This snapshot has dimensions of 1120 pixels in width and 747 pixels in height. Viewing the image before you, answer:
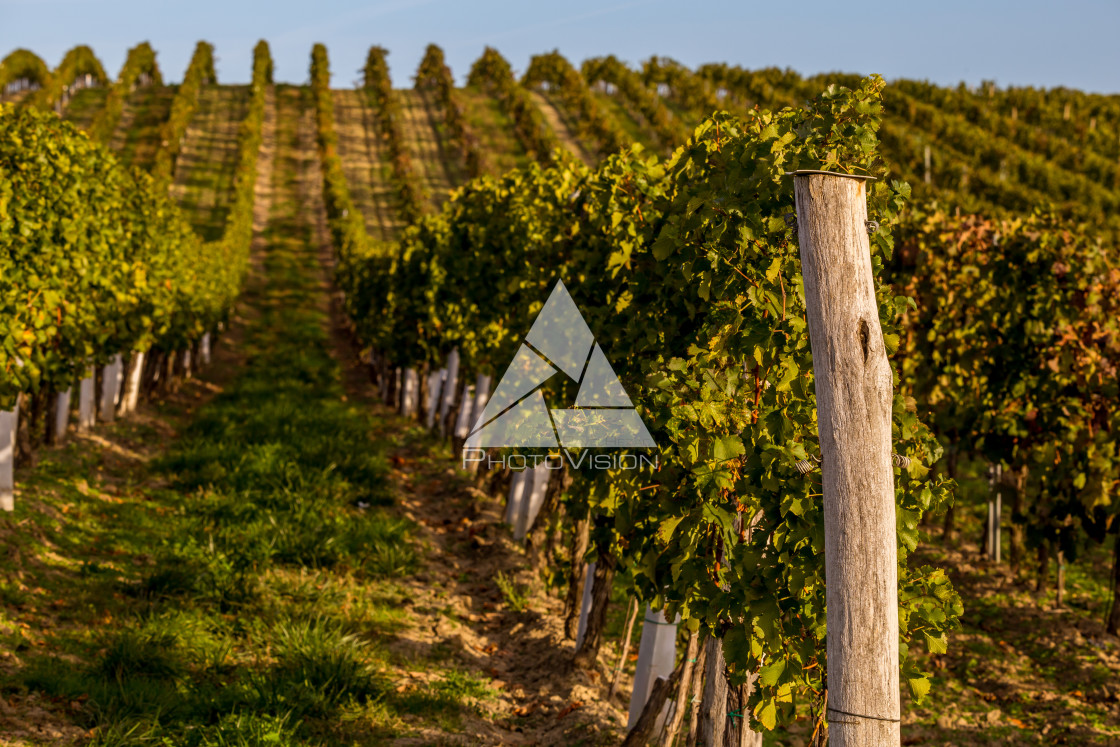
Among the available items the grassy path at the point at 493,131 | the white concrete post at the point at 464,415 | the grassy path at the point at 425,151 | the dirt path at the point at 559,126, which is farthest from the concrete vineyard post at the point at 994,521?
the grassy path at the point at 493,131

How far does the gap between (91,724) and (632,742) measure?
331cm

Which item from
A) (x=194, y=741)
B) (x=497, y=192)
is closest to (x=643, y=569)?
(x=194, y=741)

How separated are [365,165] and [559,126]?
15182mm

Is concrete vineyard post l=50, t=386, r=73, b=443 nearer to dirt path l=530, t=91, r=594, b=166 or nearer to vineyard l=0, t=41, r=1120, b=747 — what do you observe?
vineyard l=0, t=41, r=1120, b=747

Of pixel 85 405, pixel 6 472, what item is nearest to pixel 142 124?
pixel 85 405

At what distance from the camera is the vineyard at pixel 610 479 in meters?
3.65

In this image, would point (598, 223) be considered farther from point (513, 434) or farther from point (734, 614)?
point (734, 614)

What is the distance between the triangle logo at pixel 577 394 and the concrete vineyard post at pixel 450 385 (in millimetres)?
5192

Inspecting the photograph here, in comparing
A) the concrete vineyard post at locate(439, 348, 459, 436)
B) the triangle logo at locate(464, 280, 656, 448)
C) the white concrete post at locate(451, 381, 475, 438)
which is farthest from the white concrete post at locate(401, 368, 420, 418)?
the triangle logo at locate(464, 280, 656, 448)

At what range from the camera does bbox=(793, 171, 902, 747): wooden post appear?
8.95 feet

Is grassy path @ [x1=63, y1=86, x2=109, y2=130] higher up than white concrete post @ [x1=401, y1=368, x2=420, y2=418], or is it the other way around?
grassy path @ [x1=63, y1=86, x2=109, y2=130]

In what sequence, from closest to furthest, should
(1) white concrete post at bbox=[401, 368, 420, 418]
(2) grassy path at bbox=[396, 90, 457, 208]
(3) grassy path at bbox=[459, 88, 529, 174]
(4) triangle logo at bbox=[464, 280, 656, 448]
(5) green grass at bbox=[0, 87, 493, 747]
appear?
(5) green grass at bbox=[0, 87, 493, 747] → (4) triangle logo at bbox=[464, 280, 656, 448] → (1) white concrete post at bbox=[401, 368, 420, 418] → (2) grassy path at bbox=[396, 90, 457, 208] → (3) grassy path at bbox=[459, 88, 529, 174]

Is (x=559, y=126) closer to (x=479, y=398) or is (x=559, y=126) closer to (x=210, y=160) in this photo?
(x=210, y=160)

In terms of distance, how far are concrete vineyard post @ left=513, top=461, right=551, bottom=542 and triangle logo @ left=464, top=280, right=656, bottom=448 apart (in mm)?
843
